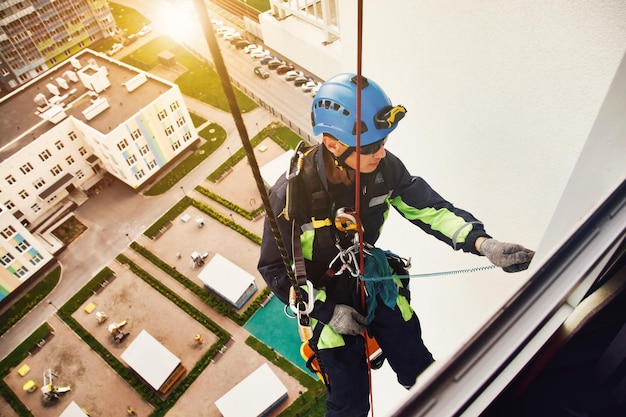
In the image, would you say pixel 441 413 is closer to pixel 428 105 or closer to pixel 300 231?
pixel 300 231

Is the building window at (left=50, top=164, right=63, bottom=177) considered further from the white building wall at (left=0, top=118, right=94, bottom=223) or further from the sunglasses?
the sunglasses

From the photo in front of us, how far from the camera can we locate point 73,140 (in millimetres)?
17094

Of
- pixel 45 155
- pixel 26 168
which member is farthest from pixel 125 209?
pixel 26 168

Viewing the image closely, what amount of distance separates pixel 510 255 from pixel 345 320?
1189mm

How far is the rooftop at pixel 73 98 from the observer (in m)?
16.2

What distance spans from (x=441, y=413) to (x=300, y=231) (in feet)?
→ 6.72

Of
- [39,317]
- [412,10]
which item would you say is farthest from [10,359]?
[412,10]

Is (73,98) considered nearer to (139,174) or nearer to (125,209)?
(139,174)

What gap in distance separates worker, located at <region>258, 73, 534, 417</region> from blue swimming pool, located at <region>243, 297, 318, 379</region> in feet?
32.0

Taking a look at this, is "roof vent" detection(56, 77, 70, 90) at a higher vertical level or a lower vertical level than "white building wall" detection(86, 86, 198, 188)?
higher

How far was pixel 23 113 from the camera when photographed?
17469 millimetres

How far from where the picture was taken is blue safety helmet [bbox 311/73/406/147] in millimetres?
2730

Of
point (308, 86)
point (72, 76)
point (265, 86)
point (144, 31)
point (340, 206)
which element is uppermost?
point (340, 206)

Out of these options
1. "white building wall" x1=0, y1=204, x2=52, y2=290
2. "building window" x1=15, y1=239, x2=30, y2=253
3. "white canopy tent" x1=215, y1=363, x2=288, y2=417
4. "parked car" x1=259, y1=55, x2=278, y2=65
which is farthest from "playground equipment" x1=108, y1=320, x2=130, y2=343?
"parked car" x1=259, y1=55, x2=278, y2=65
